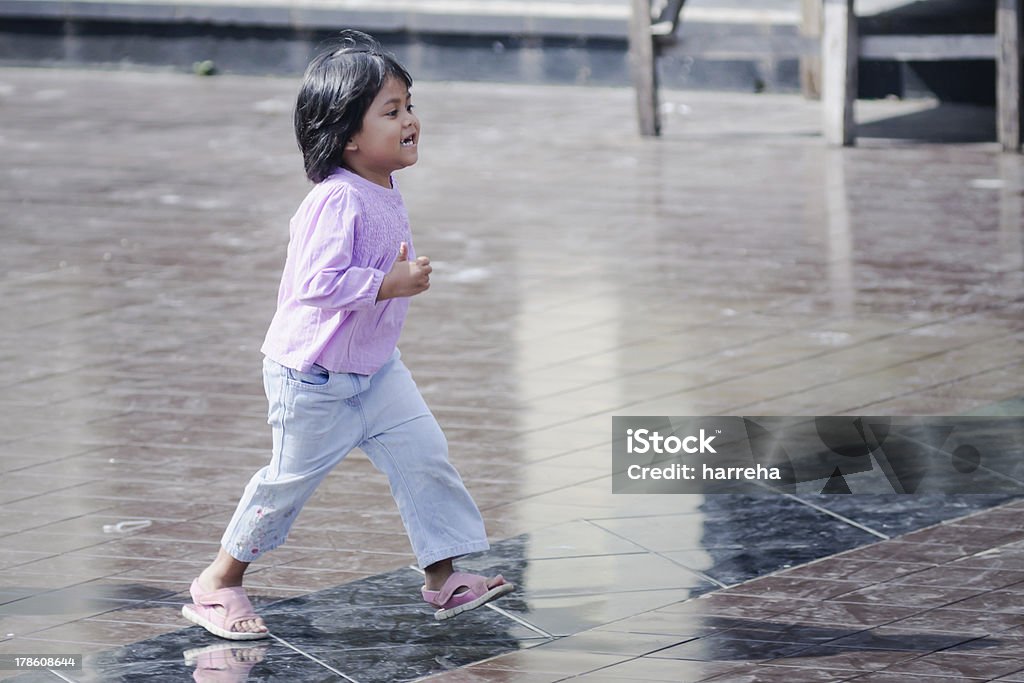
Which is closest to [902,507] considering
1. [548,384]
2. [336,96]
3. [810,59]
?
[548,384]

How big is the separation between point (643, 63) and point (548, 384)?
5630mm

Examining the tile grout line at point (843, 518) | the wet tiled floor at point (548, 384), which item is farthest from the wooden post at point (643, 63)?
the tile grout line at point (843, 518)

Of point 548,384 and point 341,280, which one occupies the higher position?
point 341,280

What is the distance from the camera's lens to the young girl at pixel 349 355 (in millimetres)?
3861

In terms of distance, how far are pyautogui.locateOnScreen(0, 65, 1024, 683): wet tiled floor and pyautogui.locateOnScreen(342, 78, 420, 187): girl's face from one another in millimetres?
1146

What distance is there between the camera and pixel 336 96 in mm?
3881

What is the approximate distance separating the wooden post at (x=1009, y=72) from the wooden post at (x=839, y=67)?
0.93 meters

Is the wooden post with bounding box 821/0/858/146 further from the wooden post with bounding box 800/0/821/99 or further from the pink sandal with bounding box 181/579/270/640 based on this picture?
the pink sandal with bounding box 181/579/270/640

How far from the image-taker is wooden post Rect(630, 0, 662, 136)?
36.9 feet

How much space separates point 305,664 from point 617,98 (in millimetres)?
9789

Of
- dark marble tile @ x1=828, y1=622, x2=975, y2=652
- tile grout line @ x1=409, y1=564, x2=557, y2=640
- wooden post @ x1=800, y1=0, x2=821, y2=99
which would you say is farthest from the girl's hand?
wooden post @ x1=800, y1=0, x2=821, y2=99

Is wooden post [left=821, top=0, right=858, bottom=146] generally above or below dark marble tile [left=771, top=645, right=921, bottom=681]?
above

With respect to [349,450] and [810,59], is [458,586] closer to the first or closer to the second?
[349,450]

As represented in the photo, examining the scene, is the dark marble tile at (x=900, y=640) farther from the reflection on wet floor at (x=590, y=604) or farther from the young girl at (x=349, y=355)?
the young girl at (x=349, y=355)
